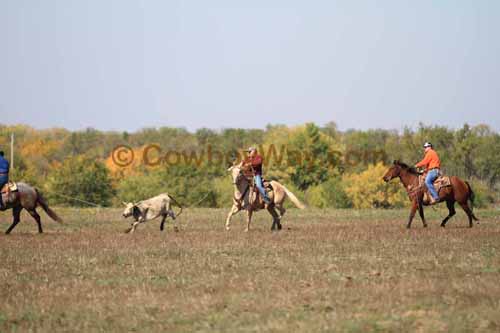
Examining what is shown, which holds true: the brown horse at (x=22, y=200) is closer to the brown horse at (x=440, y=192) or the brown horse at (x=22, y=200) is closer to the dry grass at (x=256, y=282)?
the dry grass at (x=256, y=282)

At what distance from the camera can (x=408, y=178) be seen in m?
23.9

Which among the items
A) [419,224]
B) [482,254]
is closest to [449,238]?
[482,254]

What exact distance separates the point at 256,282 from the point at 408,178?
462 inches

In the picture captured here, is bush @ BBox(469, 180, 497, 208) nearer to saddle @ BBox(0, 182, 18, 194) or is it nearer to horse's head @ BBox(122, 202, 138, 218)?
horse's head @ BBox(122, 202, 138, 218)

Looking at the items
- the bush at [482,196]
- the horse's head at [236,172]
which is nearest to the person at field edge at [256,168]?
the horse's head at [236,172]

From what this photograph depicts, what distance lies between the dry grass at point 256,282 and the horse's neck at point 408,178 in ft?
7.28

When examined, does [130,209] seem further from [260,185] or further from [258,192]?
[260,185]

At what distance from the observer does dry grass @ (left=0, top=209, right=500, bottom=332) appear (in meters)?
10.5

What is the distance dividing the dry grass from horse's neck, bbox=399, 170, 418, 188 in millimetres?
2218

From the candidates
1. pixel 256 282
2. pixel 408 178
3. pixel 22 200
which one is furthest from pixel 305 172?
pixel 256 282

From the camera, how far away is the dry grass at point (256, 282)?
10492 millimetres

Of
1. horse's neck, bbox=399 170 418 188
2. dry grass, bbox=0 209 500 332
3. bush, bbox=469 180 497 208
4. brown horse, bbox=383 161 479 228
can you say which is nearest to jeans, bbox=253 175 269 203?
dry grass, bbox=0 209 500 332

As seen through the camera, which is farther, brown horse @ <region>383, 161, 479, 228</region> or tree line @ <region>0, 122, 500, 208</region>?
tree line @ <region>0, 122, 500, 208</region>

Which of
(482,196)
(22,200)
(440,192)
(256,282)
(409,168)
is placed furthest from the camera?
(482,196)
